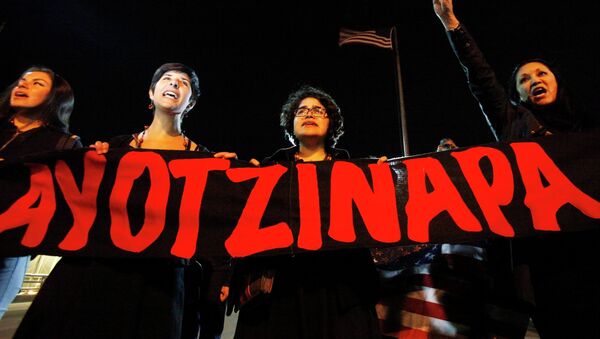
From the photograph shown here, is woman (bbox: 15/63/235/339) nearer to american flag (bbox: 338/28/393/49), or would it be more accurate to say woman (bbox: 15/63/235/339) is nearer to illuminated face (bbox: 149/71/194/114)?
illuminated face (bbox: 149/71/194/114)

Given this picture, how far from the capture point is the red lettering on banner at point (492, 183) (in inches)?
76.6

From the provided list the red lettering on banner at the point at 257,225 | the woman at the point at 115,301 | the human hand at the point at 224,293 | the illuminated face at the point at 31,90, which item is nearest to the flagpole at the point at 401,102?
the red lettering on banner at the point at 257,225

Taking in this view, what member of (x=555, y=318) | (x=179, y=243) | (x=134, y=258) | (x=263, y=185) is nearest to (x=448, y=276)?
(x=555, y=318)

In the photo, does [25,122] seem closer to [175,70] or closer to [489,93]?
[175,70]

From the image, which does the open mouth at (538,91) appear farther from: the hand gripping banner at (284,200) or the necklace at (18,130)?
the necklace at (18,130)

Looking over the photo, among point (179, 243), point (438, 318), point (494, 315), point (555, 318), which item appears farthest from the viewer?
point (438, 318)

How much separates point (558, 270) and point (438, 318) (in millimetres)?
800

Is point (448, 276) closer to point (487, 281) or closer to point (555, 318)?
point (487, 281)

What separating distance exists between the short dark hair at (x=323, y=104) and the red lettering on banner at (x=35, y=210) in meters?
1.86

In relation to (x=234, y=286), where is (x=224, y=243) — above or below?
above

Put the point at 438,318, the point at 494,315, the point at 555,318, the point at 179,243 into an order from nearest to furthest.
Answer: the point at 555,318
the point at 179,243
the point at 494,315
the point at 438,318

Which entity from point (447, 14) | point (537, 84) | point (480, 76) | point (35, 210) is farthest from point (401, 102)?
point (35, 210)

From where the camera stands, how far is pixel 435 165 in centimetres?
219

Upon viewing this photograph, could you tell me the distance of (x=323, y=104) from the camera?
9.61 ft
